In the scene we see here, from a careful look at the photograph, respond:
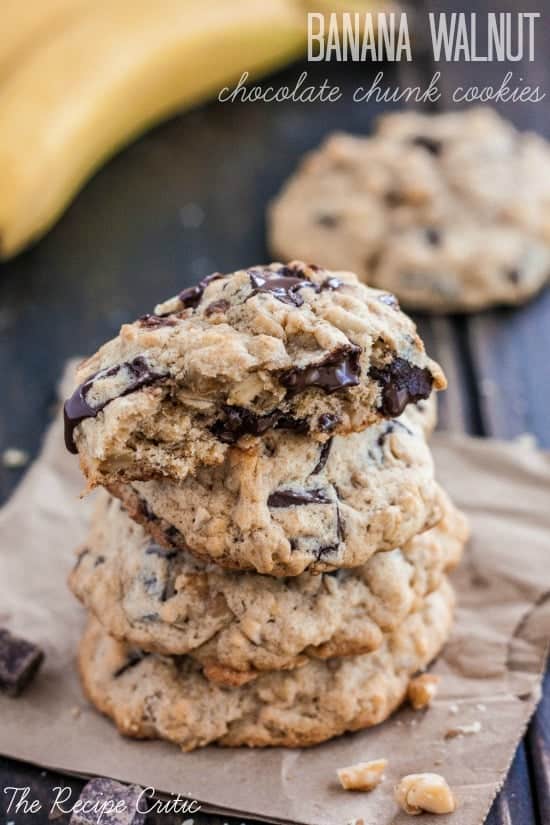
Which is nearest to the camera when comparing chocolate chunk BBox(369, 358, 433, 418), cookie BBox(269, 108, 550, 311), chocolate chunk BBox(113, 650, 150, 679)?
chocolate chunk BBox(369, 358, 433, 418)

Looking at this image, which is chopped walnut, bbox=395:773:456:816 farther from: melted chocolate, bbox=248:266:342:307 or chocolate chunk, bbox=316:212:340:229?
chocolate chunk, bbox=316:212:340:229

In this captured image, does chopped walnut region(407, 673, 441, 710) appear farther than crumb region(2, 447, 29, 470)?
No

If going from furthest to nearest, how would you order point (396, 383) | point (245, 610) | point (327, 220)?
point (327, 220) < point (245, 610) < point (396, 383)

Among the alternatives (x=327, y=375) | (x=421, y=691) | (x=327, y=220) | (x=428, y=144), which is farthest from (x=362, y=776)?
(x=428, y=144)

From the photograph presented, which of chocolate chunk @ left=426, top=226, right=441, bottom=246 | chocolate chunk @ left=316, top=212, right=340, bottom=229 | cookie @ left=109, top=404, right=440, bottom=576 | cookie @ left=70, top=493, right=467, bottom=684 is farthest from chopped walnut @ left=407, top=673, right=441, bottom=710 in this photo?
chocolate chunk @ left=316, top=212, right=340, bottom=229

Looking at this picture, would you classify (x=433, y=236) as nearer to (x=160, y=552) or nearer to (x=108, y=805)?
(x=160, y=552)

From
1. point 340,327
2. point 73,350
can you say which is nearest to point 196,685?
point 340,327
